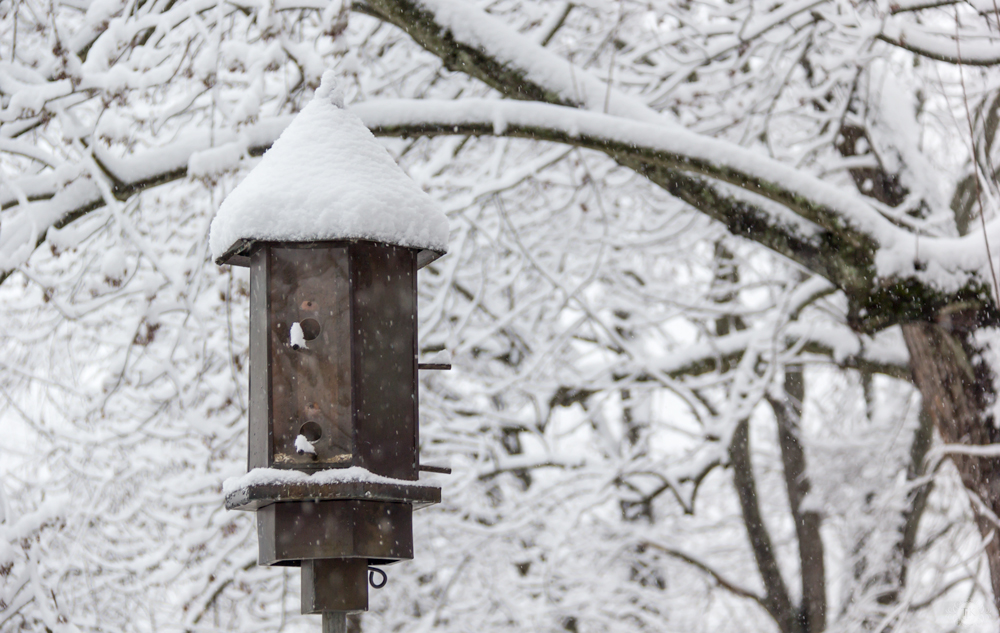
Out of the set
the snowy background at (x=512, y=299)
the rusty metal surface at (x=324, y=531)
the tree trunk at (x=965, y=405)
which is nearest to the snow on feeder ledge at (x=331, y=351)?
the rusty metal surface at (x=324, y=531)

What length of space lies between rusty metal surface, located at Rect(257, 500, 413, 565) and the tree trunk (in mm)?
2699

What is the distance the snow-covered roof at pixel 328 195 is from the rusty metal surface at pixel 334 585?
0.77 meters

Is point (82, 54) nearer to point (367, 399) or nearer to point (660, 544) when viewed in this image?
point (367, 399)

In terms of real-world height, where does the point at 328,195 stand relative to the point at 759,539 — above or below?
above

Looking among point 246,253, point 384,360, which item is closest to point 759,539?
point 384,360

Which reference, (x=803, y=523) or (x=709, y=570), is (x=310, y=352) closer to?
(x=709, y=570)

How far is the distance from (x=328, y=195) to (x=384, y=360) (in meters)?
0.44

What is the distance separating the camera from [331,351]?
257cm

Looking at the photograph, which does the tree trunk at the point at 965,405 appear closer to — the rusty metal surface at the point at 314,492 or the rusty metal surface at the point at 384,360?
the rusty metal surface at the point at 384,360

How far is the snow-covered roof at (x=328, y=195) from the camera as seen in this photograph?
247 centimetres

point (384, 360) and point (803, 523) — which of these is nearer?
point (384, 360)

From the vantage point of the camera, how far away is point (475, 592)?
777 centimetres

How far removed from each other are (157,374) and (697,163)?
9.19 ft

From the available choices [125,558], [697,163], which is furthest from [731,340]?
[125,558]
